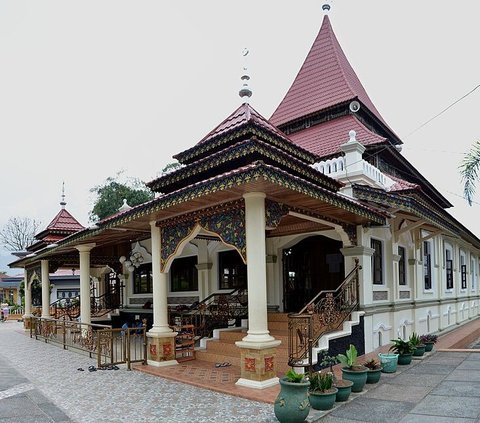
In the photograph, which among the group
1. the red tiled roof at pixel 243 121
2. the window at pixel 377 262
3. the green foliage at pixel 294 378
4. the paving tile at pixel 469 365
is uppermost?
the red tiled roof at pixel 243 121

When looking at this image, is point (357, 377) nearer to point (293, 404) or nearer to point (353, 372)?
point (353, 372)

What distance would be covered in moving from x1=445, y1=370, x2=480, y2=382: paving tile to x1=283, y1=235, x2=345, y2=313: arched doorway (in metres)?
3.56

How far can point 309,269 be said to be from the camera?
1183 cm

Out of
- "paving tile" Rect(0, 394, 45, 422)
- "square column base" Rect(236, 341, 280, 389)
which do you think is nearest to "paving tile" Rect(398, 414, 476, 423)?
"square column base" Rect(236, 341, 280, 389)

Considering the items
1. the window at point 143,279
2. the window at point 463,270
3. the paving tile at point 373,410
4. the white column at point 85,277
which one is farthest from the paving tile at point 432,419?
the window at point 463,270

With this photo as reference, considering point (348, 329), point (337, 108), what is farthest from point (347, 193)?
point (337, 108)

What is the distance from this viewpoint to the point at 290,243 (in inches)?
461

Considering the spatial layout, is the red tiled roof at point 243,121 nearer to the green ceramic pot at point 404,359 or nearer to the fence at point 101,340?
the fence at point 101,340

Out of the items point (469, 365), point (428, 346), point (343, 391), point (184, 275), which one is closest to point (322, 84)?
point (184, 275)

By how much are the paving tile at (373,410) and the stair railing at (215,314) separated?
4928 millimetres

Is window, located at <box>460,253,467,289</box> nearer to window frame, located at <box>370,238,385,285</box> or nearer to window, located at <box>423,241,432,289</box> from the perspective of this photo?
window, located at <box>423,241,432,289</box>

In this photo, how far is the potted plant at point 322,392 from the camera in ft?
20.0

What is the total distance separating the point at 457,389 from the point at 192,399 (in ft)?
13.2

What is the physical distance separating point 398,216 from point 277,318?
3.89 meters
